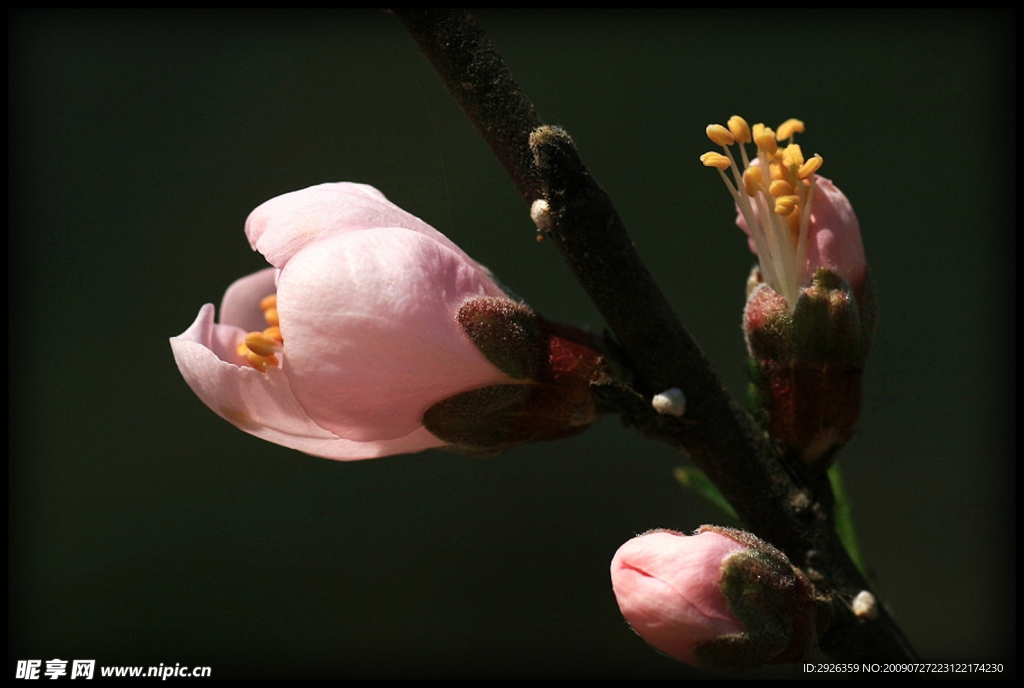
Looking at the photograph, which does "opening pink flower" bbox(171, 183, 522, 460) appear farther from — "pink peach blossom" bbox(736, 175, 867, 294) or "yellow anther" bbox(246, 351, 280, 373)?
"pink peach blossom" bbox(736, 175, 867, 294)

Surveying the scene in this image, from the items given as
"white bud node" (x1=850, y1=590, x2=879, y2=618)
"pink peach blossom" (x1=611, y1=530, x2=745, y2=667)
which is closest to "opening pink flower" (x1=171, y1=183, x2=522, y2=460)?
"pink peach blossom" (x1=611, y1=530, x2=745, y2=667)

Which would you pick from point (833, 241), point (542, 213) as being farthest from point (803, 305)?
point (542, 213)

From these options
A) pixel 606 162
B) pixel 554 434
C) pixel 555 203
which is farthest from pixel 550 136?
pixel 606 162

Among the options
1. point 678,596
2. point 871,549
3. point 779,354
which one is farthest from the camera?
point 871,549

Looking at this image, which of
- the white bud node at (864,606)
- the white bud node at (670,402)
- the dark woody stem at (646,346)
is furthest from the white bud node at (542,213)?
the white bud node at (864,606)

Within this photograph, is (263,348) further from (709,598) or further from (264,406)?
(709,598)

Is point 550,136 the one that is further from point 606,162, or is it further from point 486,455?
point 606,162

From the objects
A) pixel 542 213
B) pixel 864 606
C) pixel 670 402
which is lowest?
pixel 864 606
